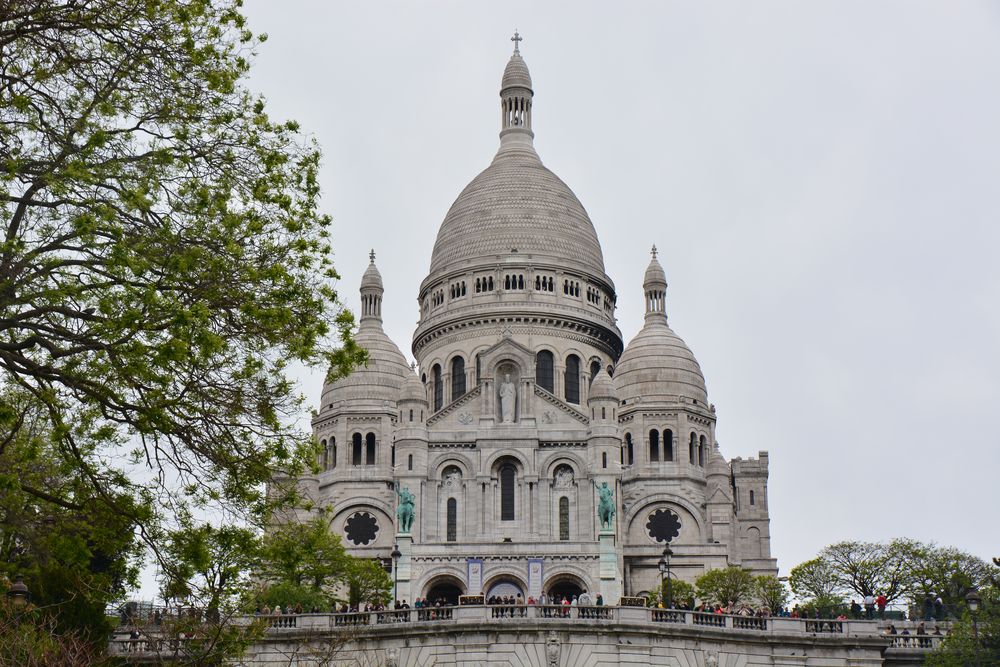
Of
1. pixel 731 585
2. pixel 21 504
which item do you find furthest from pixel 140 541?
pixel 731 585

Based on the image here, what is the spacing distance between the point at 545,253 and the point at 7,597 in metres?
77.1

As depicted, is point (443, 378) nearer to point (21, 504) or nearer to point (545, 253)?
point (545, 253)

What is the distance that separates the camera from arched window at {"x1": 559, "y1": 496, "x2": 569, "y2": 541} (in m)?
90.8

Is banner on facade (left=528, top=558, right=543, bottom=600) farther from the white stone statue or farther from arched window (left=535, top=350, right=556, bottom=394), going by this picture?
arched window (left=535, top=350, right=556, bottom=394)

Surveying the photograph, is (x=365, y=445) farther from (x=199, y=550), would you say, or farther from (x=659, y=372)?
(x=199, y=550)

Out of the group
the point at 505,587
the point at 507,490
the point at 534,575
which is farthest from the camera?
the point at 507,490

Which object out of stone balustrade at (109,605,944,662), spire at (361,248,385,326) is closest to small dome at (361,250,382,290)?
spire at (361,248,385,326)

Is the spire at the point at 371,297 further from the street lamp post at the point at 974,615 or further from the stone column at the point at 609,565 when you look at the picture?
the street lamp post at the point at 974,615

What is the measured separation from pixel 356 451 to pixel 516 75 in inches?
1305

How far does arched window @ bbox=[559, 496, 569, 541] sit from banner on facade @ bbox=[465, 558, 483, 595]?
22.2 ft

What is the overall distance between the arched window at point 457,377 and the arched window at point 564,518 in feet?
45.6

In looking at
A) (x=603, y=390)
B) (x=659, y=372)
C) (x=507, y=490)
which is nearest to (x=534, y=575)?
(x=507, y=490)

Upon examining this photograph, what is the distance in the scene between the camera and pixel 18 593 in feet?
108

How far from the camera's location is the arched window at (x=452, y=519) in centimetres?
9119
